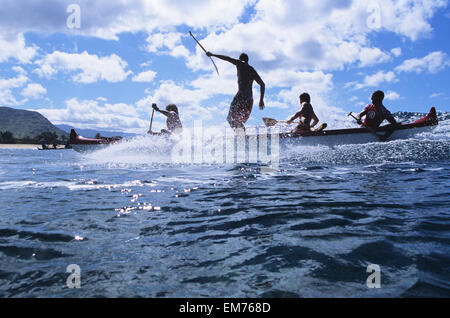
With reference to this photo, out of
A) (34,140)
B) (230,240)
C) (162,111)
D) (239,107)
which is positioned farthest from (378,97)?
(34,140)

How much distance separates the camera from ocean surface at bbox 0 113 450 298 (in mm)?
1867

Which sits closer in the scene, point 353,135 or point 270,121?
point 353,135

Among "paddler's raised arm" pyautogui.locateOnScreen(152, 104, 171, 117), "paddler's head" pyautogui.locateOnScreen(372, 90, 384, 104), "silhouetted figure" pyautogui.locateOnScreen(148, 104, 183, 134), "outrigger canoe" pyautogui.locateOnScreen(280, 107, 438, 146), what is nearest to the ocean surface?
"outrigger canoe" pyautogui.locateOnScreen(280, 107, 438, 146)

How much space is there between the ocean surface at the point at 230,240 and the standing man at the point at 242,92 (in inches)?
211

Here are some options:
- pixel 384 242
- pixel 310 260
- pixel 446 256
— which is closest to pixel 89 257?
pixel 310 260

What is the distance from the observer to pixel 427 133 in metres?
10.8

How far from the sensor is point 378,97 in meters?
10.6

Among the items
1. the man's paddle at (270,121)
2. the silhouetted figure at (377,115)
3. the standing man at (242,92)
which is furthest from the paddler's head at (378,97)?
the standing man at (242,92)

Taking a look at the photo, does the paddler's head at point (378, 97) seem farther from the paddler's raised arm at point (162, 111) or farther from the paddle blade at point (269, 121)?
the paddler's raised arm at point (162, 111)

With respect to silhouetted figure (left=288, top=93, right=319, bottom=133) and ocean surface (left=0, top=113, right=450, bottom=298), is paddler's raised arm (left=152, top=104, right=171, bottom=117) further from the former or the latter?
Result: ocean surface (left=0, top=113, right=450, bottom=298)

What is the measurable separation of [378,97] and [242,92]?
191 inches

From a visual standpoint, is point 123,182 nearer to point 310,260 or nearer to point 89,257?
point 89,257

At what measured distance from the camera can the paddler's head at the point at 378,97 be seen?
34.4 feet

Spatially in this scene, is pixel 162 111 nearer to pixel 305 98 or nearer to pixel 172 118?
pixel 172 118
